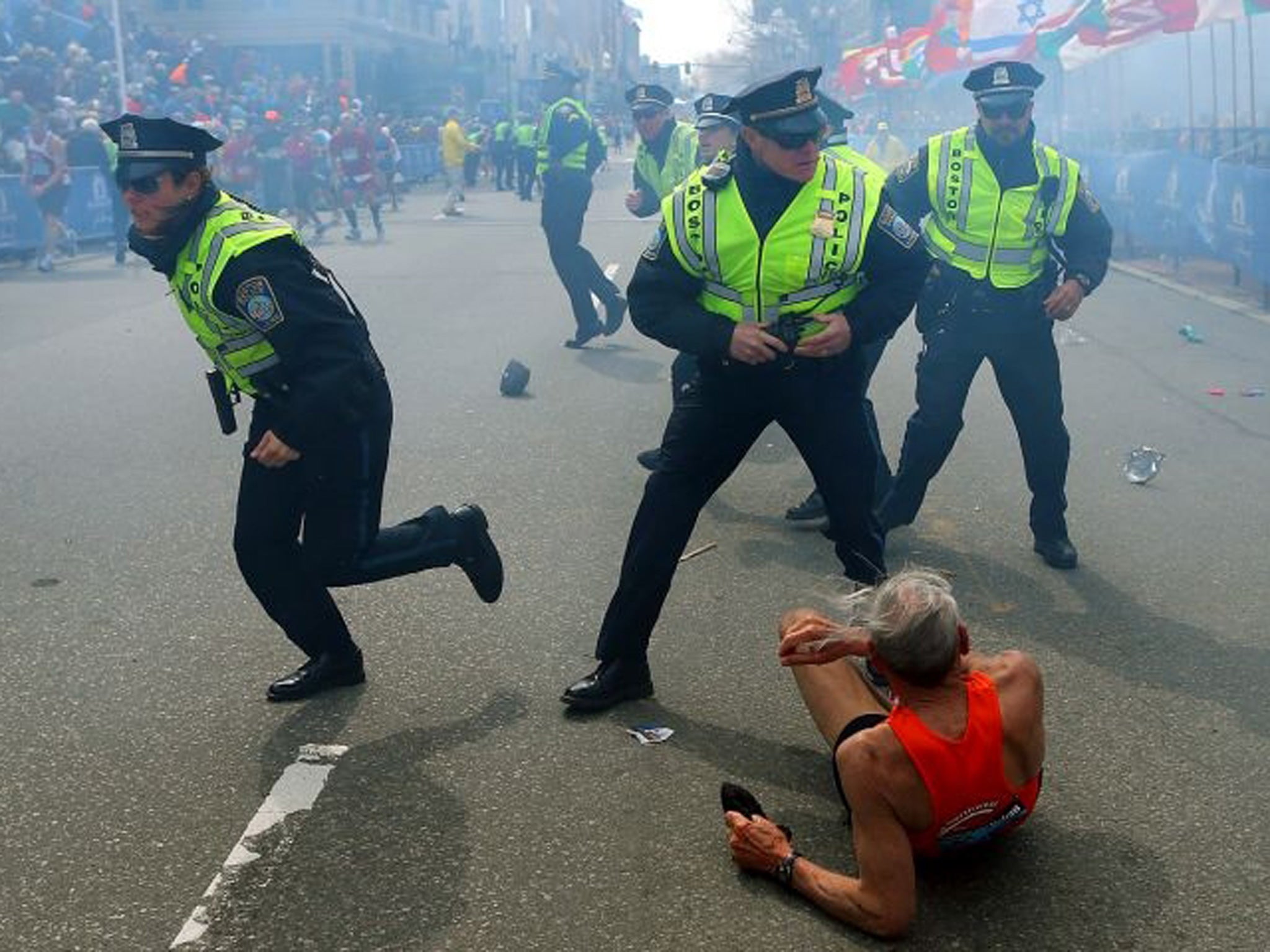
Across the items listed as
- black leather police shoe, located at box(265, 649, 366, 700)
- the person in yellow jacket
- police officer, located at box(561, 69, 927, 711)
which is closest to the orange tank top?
police officer, located at box(561, 69, 927, 711)

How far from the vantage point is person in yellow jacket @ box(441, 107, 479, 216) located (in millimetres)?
30094

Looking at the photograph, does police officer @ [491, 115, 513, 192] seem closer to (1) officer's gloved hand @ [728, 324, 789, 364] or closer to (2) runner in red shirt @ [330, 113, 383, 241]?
(2) runner in red shirt @ [330, 113, 383, 241]

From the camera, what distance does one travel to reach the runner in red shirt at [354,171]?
2462cm

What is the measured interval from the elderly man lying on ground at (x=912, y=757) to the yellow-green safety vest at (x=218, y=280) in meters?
1.73

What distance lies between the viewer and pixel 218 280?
4262 mm

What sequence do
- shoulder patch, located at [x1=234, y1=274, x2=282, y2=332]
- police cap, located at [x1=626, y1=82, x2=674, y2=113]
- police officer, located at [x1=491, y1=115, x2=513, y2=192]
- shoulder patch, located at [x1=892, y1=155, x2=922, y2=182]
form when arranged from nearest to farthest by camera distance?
1. shoulder patch, located at [x1=234, y1=274, x2=282, y2=332]
2. shoulder patch, located at [x1=892, y1=155, x2=922, y2=182]
3. police cap, located at [x1=626, y1=82, x2=674, y2=113]
4. police officer, located at [x1=491, y1=115, x2=513, y2=192]

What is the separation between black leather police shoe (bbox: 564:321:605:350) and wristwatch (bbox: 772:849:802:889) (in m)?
8.98

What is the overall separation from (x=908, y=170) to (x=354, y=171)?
2044 cm

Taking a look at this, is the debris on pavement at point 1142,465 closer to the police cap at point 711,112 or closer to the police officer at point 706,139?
the police officer at point 706,139

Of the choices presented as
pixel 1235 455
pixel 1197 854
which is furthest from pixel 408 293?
pixel 1197 854

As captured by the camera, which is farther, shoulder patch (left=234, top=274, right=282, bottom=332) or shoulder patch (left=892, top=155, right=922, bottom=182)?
shoulder patch (left=892, top=155, right=922, bottom=182)

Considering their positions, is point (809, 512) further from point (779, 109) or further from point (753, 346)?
point (779, 109)

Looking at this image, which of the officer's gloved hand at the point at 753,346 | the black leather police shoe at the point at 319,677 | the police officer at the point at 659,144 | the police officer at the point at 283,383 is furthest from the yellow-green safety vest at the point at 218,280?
the police officer at the point at 659,144

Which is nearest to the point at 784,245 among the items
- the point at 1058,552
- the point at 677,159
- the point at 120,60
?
the point at 1058,552
